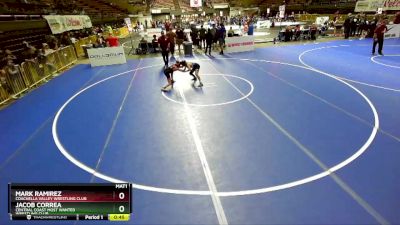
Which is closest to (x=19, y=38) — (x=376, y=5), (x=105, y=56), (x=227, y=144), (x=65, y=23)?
(x=65, y=23)

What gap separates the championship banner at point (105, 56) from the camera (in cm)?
1705

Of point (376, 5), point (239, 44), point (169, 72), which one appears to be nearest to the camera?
point (169, 72)

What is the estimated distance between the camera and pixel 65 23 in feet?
73.3

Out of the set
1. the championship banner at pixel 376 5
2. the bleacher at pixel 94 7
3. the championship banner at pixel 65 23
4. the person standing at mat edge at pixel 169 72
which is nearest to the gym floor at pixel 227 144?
the person standing at mat edge at pixel 169 72

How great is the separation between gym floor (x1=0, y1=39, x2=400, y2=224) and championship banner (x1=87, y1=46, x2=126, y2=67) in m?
4.32

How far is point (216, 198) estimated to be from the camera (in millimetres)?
5125

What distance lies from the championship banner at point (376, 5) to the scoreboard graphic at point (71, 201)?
34423 millimetres

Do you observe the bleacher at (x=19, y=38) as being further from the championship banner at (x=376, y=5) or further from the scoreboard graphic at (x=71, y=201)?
the championship banner at (x=376, y=5)

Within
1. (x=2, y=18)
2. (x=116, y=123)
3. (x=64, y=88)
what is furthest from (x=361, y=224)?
(x=2, y=18)

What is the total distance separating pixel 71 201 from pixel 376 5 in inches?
1442

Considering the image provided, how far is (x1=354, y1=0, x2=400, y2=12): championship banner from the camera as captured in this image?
1072 inches

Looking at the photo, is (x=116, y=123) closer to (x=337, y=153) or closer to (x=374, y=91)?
(x=337, y=153)

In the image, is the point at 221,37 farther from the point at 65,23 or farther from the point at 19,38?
the point at 19,38

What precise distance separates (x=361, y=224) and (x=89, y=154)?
6235mm
